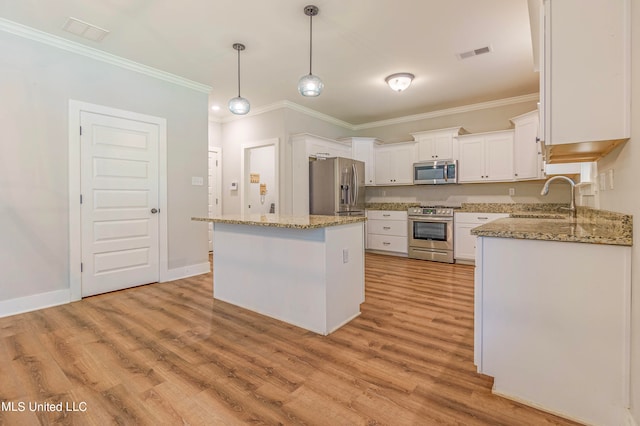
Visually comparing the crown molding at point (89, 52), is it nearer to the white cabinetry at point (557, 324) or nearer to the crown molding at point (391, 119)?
the crown molding at point (391, 119)

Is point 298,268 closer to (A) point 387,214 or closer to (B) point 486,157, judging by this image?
(A) point 387,214

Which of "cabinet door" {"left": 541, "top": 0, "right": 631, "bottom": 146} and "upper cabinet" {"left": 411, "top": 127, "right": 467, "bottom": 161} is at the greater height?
"upper cabinet" {"left": 411, "top": 127, "right": 467, "bottom": 161}

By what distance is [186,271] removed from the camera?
4125 mm

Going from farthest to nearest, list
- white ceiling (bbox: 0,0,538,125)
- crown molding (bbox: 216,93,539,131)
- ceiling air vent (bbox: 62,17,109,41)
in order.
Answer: crown molding (bbox: 216,93,539,131) → ceiling air vent (bbox: 62,17,109,41) → white ceiling (bbox: 0,0,538,125)

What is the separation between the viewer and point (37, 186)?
2.95 m

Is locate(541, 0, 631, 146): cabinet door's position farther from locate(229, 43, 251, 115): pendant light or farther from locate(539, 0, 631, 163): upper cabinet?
locate(229, 43, 251, 115): pendant light

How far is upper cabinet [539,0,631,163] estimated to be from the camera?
1.34 metres

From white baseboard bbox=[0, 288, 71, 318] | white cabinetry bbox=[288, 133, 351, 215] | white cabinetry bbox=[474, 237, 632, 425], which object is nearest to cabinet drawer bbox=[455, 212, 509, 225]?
white cabinetry bbox=[288, 133, 351, 215]

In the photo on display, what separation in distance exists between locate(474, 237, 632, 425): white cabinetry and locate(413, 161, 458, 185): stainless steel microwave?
3.79 metres

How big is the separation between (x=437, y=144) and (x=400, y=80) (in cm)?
171

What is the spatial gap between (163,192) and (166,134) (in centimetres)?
76

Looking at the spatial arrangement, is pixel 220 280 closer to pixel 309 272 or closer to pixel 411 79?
pixel 309 272

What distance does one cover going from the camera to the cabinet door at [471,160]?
193 inches

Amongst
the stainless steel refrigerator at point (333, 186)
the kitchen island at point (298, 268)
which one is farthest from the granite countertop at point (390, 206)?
the kitchen island at point (298, 268)
